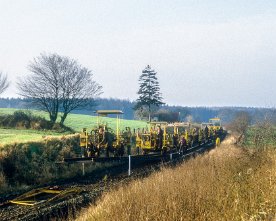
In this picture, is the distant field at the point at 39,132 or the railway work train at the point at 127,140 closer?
the railway work train at the point at 127,140

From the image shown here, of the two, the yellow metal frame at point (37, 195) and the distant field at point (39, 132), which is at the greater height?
the distant field at point (39, 132)

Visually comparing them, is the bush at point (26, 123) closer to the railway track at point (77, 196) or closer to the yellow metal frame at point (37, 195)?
the railway track at point (77, 196)

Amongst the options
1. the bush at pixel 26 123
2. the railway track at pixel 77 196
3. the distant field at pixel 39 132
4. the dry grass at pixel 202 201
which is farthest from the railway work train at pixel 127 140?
the dry grass at pixel 202 201

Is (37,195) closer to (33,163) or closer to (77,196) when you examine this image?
(77,196)

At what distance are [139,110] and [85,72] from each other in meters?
25.0

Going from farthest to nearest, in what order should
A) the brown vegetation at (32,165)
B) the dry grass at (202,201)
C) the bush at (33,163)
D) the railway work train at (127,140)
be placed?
the railway work train at (127,140) < the bush at (33,163) < the brown vegetation at (32,165) < the dry grass at (202,201)

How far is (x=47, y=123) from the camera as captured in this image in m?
34.8

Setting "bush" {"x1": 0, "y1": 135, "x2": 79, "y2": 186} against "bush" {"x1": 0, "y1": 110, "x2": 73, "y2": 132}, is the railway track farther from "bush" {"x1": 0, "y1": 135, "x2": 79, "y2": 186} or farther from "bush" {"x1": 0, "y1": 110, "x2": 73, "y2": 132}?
"bush" {"x1": 0, "y1": 110, "x2": 73, "y2": 132}

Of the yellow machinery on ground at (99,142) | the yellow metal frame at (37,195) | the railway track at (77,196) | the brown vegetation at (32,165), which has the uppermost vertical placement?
the yellow machinery on ground at (99,142)

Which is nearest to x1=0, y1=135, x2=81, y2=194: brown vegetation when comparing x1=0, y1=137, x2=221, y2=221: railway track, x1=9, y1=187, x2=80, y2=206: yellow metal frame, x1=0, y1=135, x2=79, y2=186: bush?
x1=0, y1=135, x2=79, y2=186: bush

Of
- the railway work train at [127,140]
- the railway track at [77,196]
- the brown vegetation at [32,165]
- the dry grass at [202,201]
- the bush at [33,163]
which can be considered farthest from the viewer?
the railway work train at [127,140]

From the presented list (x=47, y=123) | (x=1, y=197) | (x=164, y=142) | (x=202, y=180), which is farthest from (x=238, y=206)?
(x=47, y=123)

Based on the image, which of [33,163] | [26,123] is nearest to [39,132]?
[26,123]

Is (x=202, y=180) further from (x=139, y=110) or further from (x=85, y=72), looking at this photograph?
(x=139, y=110)
